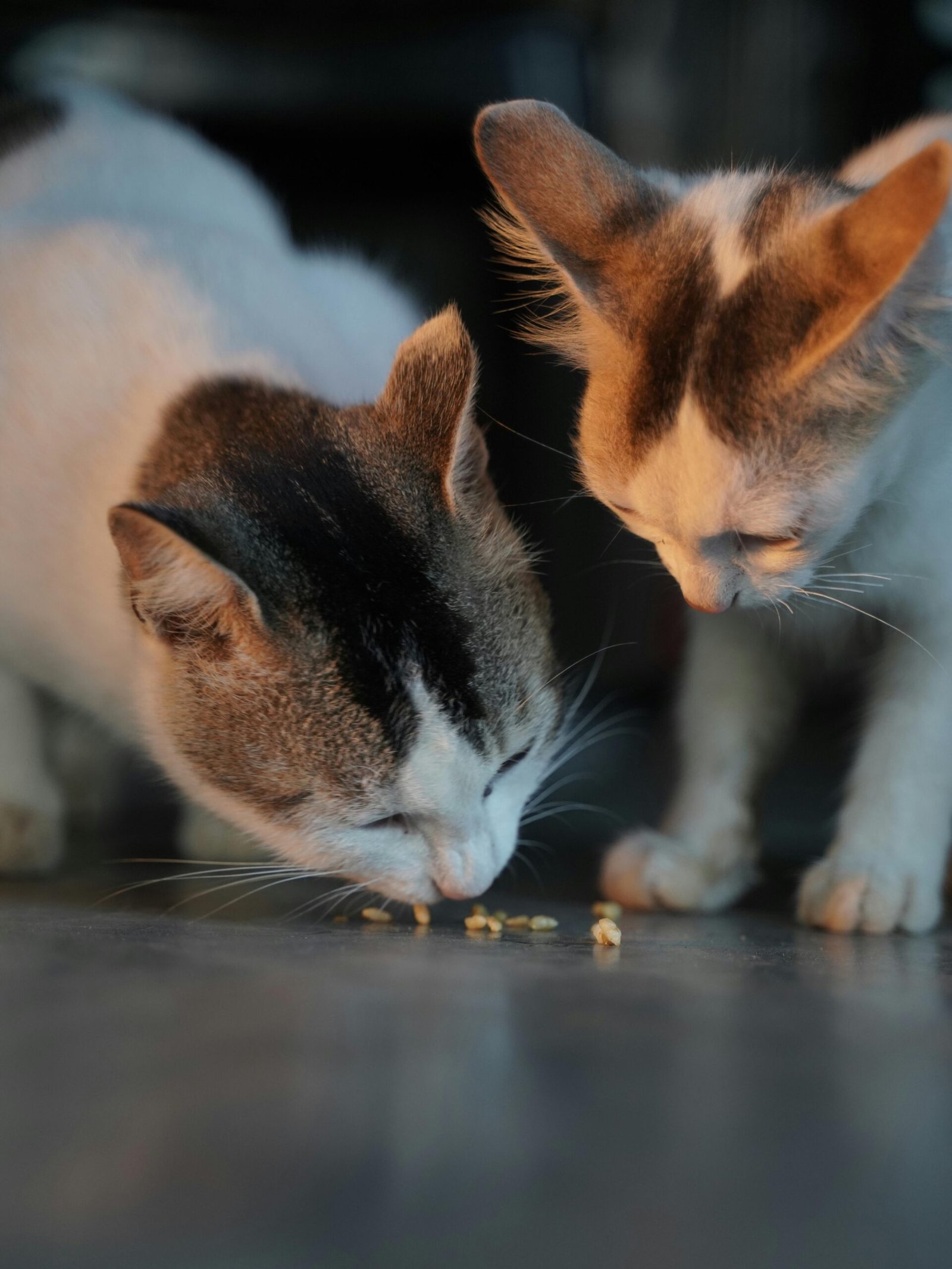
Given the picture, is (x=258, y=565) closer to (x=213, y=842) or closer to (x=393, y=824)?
(x=393, y=824)

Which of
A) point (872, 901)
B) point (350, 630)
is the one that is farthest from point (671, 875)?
point (350, 630)

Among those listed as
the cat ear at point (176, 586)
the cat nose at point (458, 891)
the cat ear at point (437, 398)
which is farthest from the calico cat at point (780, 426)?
the cat ear at point (176, 586)

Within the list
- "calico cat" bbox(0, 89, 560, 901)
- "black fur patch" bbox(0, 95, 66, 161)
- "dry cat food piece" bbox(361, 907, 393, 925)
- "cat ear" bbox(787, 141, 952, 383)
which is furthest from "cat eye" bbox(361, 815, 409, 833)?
"black fur patch" bbox(0, 95, 66, 161)

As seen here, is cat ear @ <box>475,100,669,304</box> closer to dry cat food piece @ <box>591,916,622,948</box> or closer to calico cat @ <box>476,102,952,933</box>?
calico cat @ <box>476,102,952,933</box>

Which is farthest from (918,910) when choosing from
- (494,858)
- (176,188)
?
(176,188)

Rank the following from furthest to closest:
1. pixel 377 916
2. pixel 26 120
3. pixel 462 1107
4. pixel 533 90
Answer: pixel 533 90 < pixel 26 120 < pixel 377 916 < pixel 462 1107

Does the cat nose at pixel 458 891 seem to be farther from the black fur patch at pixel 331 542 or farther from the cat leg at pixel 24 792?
the cat leg at pixel 24 792
